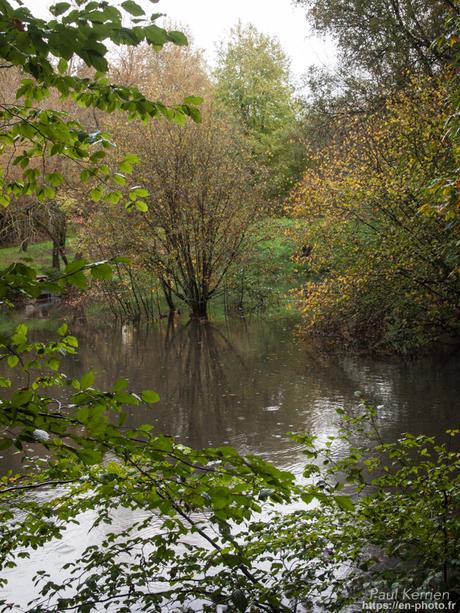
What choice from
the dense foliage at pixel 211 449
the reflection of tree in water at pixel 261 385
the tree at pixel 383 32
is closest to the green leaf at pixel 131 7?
the dense foliage at pixel 211 449

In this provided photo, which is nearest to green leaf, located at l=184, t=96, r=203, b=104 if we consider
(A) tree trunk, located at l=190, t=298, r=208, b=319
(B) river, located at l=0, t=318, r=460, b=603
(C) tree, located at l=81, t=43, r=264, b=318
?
(B) river, located at l=0, t=318, r=460, b=603

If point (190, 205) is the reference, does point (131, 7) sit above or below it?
below

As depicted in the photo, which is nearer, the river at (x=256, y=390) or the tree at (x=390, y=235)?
the river at (x=256, y=390)

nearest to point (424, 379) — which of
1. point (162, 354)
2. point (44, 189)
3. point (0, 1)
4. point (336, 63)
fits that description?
point (162, 354)

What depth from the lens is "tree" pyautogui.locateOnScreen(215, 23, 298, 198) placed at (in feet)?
140

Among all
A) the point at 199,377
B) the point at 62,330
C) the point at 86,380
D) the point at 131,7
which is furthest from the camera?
the point at 199,377

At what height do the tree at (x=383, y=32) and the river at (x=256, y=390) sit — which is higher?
the tree at (x=383, y=32)

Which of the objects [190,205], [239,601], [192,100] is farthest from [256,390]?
[190,205]

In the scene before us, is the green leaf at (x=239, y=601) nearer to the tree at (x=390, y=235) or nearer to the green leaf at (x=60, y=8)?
the green leaf at (x=60, y=8)

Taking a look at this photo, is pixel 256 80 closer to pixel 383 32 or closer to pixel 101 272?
pixel 383 32

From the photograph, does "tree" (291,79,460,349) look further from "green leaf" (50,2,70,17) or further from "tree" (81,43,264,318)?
"green leaf" (50,2,70,17)

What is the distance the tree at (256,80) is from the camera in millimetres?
42688

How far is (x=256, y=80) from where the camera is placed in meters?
43.0

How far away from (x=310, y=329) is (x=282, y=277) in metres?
12.1
